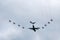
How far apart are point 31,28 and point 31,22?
20.9m

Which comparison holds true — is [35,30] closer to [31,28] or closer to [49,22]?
[31,28]

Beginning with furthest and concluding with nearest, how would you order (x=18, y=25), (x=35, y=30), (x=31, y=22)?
(x=35, y=30), (x=18, y=25), (x=31, y=22)

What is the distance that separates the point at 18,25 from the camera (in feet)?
536

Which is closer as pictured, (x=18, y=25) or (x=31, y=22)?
(x=31, y=22)

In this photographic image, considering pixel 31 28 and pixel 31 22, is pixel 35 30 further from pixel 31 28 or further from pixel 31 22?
pixel 31 22

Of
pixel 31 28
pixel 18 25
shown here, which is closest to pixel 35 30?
pixel 31 28

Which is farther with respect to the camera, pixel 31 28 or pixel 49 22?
pixel 31 28

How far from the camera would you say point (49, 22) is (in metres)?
158

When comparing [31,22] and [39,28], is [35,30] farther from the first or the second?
[31,22]

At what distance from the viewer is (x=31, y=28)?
171750 mm

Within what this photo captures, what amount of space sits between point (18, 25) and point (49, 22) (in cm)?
1988

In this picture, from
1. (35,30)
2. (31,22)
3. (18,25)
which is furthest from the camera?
(35,30)

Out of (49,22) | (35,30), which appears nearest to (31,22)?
(49,22)

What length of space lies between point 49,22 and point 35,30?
19.1 m
